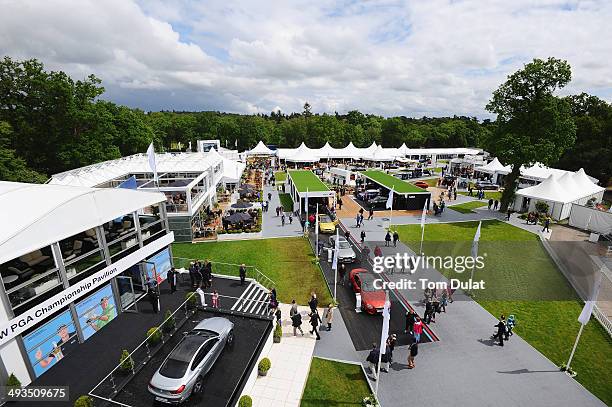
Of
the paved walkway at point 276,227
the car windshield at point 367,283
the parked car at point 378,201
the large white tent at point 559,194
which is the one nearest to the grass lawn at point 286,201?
the paved walkway at point 276,227

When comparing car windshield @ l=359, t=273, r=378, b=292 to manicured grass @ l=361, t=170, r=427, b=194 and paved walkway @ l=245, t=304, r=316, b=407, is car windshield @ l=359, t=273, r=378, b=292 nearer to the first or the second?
paved walkway @ l=245, t=304, r=316, b=407

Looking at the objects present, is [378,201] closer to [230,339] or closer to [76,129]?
[230,339]

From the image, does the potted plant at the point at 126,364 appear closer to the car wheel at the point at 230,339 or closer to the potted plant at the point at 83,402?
the potted plant at the point at 83,402

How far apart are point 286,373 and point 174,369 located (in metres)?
4.07

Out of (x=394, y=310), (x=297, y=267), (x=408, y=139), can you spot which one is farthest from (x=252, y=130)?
(x=394, y=310)

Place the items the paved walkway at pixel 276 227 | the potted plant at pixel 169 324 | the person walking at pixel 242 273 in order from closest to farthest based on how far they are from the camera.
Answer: the potted plant at pixel 169 324 < the person walking at pixel 242 273 < the paved walkway at pixel 276 227

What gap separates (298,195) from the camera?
101ft

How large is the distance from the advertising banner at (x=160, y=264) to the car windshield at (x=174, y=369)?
7.80 meters

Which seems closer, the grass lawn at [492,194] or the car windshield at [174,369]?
the car windshield at [174,369]

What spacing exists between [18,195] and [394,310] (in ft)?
55.2

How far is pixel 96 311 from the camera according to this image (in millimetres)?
12844

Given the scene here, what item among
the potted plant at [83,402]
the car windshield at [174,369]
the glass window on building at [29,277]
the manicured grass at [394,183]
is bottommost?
the potted plant at [83,402]

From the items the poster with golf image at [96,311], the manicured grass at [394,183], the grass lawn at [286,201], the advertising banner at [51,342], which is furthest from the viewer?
the grass lawn at [286,201]

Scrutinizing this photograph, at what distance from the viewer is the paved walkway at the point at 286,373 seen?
10.2 m
